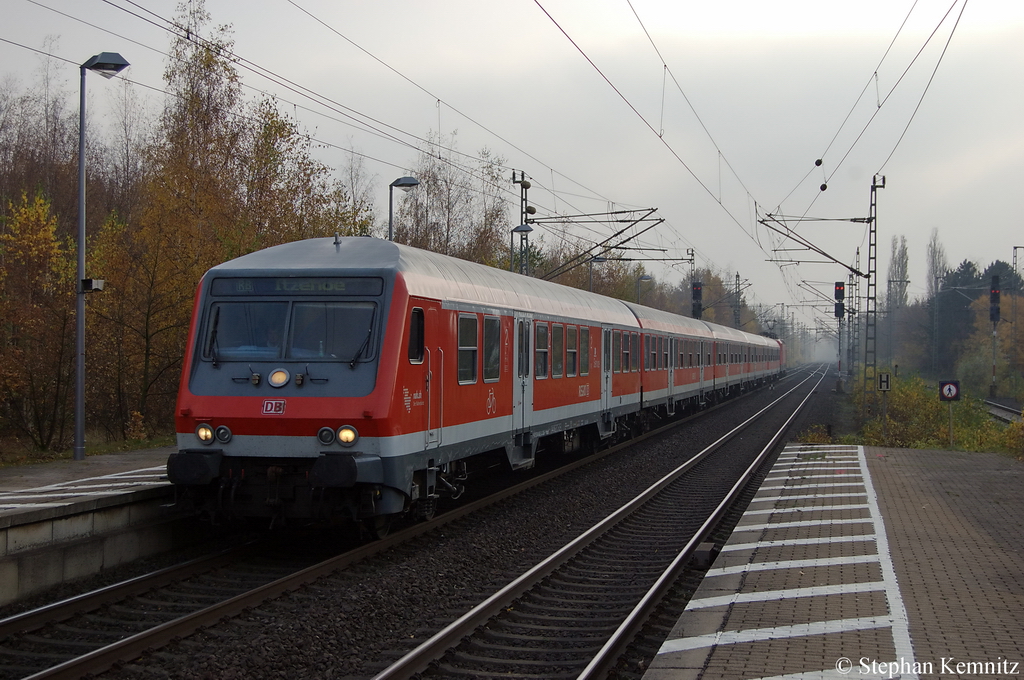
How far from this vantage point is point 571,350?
1606 cm

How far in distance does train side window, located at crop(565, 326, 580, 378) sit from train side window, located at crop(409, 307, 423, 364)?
20.6 feet

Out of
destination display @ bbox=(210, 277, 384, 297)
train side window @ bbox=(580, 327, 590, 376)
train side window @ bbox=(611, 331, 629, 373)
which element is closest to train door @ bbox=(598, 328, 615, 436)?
train side window @ bbox=(611, 331, 629, 373)

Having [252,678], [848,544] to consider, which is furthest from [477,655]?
[848,544]

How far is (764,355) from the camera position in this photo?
54.7 m

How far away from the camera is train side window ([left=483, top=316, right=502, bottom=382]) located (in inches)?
465

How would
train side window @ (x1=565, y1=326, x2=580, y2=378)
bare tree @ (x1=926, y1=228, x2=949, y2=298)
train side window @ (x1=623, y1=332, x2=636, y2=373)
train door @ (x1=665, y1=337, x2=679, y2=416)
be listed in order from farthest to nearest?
bare tree @ (x1=926, y1=228, x2=949, y2=298) < train door @ (x1=665, y1=337, x2=679, y2=416) < train side window @ (x1=623, y1=332, x2=636, y2=373) < train side window @ (x1=565, y1=326, x2=580, y2=378)

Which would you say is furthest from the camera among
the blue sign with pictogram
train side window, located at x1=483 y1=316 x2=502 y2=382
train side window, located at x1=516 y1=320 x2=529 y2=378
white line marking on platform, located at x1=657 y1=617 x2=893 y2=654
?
the blue sign with pictogram

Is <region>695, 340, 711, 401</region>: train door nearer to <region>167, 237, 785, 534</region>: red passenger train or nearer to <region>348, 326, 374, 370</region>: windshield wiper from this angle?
<region>167, 237, 785, 534</region>: red passenger train

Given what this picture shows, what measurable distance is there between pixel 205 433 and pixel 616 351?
11915mm

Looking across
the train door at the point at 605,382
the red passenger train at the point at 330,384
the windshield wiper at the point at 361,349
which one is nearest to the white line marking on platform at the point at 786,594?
the red passenger train at the point at 330,384

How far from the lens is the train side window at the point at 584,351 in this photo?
16734 mm

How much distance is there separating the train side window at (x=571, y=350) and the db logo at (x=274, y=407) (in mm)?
7495

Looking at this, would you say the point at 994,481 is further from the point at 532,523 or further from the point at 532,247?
the point at 532,247

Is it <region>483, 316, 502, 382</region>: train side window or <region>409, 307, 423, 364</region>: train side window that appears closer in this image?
<region>409, 307, 423, 364</region>: train side window
